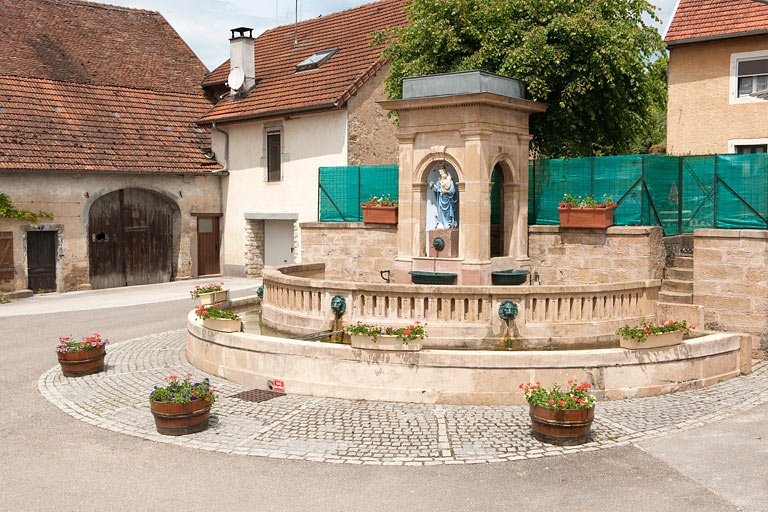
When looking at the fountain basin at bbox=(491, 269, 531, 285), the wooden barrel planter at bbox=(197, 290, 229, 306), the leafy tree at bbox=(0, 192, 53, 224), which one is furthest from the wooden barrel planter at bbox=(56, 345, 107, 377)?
the leafy tree at bbox=(0, 192, 53, 224)

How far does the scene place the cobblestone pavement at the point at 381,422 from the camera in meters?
8.95

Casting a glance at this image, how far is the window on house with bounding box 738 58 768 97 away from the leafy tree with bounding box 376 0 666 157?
3036 millimetres

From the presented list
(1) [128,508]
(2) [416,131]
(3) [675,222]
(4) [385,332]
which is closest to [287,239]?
(2) [416,131]

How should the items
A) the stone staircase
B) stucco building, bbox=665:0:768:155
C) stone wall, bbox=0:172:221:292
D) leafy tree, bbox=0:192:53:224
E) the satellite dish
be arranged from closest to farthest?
the stone staircase < stucco building, bbox=665:0:768:155 < leafy tree, bbox=0:192:53:224 < stone wall, bbox=0:172:221:292 < the satellite dish

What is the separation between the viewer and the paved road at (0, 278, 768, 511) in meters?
7.56

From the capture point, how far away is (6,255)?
23.2 meters

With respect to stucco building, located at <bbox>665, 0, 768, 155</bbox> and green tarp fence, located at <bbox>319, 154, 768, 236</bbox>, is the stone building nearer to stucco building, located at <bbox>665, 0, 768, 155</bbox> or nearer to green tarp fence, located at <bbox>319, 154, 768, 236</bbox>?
green tarp fence, located at <bbox>319, 154, 768, 236</bbox>

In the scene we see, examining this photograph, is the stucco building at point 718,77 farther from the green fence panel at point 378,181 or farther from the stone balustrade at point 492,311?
the stone balustrade at point 492,311

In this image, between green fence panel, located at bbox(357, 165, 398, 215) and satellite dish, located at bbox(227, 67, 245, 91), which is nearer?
green fence panel, located at bbox(357, 165, 398, 215)

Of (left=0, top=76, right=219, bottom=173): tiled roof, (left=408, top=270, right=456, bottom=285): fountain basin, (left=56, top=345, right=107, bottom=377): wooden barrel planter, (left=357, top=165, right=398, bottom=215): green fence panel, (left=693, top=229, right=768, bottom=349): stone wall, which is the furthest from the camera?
(left=0, top=76, right=219, bottom=173): tiled roof

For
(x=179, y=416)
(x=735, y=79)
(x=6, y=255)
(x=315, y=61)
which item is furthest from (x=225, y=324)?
(x=315, y=61)

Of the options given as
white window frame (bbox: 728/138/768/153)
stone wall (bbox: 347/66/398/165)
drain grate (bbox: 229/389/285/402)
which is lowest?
drain grate (bbox: 229/389/285/402)

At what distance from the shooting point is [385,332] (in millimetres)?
10883

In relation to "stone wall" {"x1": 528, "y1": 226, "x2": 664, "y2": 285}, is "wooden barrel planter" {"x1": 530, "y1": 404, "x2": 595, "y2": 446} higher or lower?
lower
